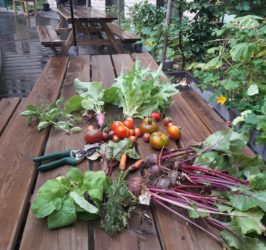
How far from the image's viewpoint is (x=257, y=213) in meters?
0.99

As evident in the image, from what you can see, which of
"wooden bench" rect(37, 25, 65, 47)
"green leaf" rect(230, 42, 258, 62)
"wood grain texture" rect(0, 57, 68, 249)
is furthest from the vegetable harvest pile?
"wooden bench" rect(37, 25, 65, 47)

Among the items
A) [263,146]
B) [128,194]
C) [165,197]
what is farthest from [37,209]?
[263,146]

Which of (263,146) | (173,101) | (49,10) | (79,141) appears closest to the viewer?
(79,141)

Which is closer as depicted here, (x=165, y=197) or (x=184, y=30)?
(x=165, y=197)

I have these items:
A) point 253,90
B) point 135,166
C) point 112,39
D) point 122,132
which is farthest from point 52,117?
point 112,39

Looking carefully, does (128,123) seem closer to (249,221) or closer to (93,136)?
(93,136)

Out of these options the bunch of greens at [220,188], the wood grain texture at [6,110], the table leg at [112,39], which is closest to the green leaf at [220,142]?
the bunch of greens at [220,188]

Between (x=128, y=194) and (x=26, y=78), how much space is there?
14.1 ft

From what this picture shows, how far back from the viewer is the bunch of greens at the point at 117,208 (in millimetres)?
1023

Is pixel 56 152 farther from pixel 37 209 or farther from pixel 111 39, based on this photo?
pixel 111 39

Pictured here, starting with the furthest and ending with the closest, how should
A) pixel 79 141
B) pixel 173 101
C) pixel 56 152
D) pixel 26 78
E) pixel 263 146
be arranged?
1. pixel 26 78
2. pixel 263 146
3. pixel 173 101
4. pixel 79 141
5. pixel 56 152

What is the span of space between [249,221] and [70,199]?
614 mm

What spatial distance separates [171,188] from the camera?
1157 mm

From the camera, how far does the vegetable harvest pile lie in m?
1.00
